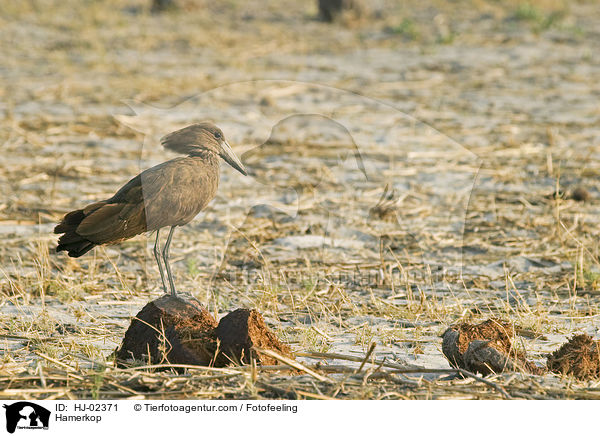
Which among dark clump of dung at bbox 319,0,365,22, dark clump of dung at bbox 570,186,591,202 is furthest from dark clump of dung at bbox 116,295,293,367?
dark clump of dung at bbox 319,0,365,22

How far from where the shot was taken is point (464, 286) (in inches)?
179

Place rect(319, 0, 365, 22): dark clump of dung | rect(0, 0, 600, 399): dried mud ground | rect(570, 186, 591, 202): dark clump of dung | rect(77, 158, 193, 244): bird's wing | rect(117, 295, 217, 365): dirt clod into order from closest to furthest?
1. rect(77, 158, 193, 244): bird's wing
2. rect(117, 295, 217, 365): dirt clod
3. rect(0, 0, 600, 399): dried mud ground
4. rect(570, 186, 591, 202): dark clump of dung
5. rect(319, 0, 365, 22): dark clump of dung

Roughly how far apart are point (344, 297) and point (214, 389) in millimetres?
1453

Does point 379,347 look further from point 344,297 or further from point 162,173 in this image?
point 162,173

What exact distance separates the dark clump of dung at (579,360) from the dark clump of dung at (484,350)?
9 centimetres

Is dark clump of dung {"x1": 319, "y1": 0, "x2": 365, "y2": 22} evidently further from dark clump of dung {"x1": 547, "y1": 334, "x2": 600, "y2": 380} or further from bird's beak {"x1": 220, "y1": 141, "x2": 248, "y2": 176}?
dark clump of dung {"x1": 547, "y1": 334, "x2": 600, "y2": 380}

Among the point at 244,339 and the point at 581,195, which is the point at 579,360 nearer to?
the point at 244,339

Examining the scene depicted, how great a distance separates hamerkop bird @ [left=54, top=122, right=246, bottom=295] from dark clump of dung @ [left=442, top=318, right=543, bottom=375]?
116 cm

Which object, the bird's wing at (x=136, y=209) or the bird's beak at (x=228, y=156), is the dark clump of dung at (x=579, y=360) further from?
the bird's wing at (x=136, y=209)

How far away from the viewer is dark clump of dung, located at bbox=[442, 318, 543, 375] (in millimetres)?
3246

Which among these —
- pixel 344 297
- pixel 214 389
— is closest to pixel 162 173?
pixel 214 389
